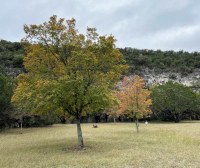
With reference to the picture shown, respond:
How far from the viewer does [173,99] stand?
Answer: 77812 mm

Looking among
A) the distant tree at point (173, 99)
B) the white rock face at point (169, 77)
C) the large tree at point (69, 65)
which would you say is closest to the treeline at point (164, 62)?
the white rock face at point (169, 77)

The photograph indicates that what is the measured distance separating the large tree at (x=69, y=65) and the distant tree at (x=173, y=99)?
54596 mm

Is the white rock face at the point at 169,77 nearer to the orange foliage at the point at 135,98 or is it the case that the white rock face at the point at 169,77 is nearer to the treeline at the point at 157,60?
the treeline at the point at 157,60

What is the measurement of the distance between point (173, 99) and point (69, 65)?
57.0 metres

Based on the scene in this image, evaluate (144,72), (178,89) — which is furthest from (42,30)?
(144,72)

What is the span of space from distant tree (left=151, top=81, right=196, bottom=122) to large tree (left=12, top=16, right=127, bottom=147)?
A: 2149 inches

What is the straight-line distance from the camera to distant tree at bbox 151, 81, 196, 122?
77.6 meters

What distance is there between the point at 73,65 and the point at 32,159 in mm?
7910

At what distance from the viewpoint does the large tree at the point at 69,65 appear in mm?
24109

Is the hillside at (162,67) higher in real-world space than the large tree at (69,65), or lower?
higher

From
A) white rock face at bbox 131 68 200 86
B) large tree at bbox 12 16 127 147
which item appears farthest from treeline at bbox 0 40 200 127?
large tree at bbox 12 16 127 147

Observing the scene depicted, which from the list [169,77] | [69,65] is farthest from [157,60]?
[69,65]

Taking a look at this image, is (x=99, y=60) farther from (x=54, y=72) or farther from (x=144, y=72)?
(x=144, y=72)

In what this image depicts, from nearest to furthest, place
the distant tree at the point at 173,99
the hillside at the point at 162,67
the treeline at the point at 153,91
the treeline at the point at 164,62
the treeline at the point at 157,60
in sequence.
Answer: the treeline at the point at 153,91 < the distant tree at the point at 173,99 < the treeline at the point at 157,60 < the hillside at the point at 162,67 < the treeline at the point at 164,62
